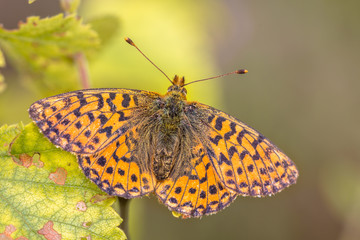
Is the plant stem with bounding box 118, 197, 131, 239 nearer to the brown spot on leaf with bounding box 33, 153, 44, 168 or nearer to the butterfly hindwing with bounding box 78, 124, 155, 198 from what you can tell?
the butterfly hindwing with bounding box 78, 124, 155, 198

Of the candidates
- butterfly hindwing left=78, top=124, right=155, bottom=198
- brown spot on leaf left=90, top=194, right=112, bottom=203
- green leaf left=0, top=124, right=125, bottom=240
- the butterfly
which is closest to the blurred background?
the butterfly

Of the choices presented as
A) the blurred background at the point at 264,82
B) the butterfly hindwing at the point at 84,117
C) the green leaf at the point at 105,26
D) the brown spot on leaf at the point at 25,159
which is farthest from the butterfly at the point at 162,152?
the blurred background at the point at 264,82

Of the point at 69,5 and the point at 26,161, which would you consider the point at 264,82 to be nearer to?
the point at 69,5

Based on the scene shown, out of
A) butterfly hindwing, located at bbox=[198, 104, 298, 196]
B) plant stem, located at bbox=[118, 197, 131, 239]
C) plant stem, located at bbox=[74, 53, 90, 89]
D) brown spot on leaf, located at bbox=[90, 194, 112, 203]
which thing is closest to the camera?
brown spot on leaf, located at bbox=[90, 194, 112, 203]

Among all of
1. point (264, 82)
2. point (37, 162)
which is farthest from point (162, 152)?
point (264, 82)

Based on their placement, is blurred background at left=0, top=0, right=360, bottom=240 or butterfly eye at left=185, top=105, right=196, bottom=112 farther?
blurred background at left=0, top=0, right=360, bottom=240

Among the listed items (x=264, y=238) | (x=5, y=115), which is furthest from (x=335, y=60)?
(x=5, y=115)
